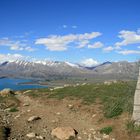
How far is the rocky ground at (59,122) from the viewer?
75.3 ft

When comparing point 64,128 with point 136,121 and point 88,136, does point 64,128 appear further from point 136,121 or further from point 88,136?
→ point 136,121

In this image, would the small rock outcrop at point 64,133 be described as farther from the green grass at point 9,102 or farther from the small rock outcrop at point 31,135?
the green grass at point 9,102

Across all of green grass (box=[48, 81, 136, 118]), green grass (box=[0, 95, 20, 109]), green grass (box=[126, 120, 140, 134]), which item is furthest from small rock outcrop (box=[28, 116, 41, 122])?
green grass (box=[126, 120, 140, 134])

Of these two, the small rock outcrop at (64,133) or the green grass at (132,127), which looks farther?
the small rock outcrop at (64,133)

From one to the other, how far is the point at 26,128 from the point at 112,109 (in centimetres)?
846

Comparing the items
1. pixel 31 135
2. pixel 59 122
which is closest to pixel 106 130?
pixel 59 122

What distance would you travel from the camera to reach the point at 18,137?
872 inches

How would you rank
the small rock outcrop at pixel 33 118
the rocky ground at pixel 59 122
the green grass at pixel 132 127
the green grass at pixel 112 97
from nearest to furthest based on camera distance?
the green grass at pixel 132 127 < the rocky ground at pixel 59 122 < the green grass at pixel 112 97 < the small rock outcrop at pixel 33 118

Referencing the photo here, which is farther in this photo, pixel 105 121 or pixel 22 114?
pixel 22 114

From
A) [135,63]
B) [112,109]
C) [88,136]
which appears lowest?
[88,136]

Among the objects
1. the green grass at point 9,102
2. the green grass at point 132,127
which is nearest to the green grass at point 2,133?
the green grass at point 132,127

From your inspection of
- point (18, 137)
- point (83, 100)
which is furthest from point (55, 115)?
point (18, 137)

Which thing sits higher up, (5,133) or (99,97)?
(99,97)

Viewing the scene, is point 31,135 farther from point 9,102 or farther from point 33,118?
point 9,102
